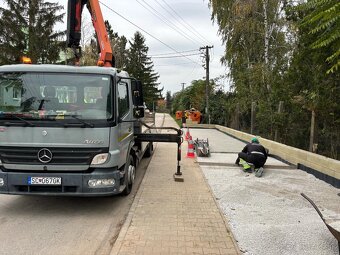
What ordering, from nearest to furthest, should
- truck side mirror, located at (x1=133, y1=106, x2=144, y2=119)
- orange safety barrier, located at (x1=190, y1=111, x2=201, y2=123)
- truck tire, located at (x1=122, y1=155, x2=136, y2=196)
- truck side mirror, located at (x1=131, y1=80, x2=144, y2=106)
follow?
truck tire, located at (x1=122, y1=155, x2=136, y2=196) → truck side mirror, located at (x1=131, y1=80, x2=144, y2=106) → truck side mirror, located at (x1=133, y1=106, x2=144, y2=119) → orange safety barrier, located at (x1=190, y1=111, x2=201, y2=123)

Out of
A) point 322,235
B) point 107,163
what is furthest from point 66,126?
point 322,235

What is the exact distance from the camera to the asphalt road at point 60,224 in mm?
4590

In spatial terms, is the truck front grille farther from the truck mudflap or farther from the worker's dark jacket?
the worker's dark jacket

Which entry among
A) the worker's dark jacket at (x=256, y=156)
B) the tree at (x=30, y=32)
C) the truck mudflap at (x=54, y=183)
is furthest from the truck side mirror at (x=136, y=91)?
the tree at (x=30, y=32)

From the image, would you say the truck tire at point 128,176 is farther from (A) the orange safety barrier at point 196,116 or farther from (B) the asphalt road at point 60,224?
(A) the orange safety barrier at point 196,116

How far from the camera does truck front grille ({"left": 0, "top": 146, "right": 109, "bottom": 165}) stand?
18.3 feet

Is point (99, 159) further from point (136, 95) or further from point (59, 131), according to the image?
point (136, 95)

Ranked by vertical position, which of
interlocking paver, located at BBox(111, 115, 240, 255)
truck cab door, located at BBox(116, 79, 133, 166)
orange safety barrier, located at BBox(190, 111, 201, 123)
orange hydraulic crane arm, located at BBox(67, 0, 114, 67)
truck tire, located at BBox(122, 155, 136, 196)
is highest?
orange hydraulic crane arm, located at BBox(67, 0, 114, 67)

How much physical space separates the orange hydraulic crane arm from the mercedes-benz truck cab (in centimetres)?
401

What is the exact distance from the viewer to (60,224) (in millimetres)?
5465

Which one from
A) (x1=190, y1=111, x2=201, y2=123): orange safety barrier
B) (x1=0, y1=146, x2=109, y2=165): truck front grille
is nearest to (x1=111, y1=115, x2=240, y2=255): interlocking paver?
(x1=0, y1=146, x2=109, y2=165): truck front grille

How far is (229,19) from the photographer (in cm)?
2303

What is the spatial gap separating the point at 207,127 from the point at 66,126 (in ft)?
78.3

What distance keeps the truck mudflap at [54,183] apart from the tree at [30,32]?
27025 mm
